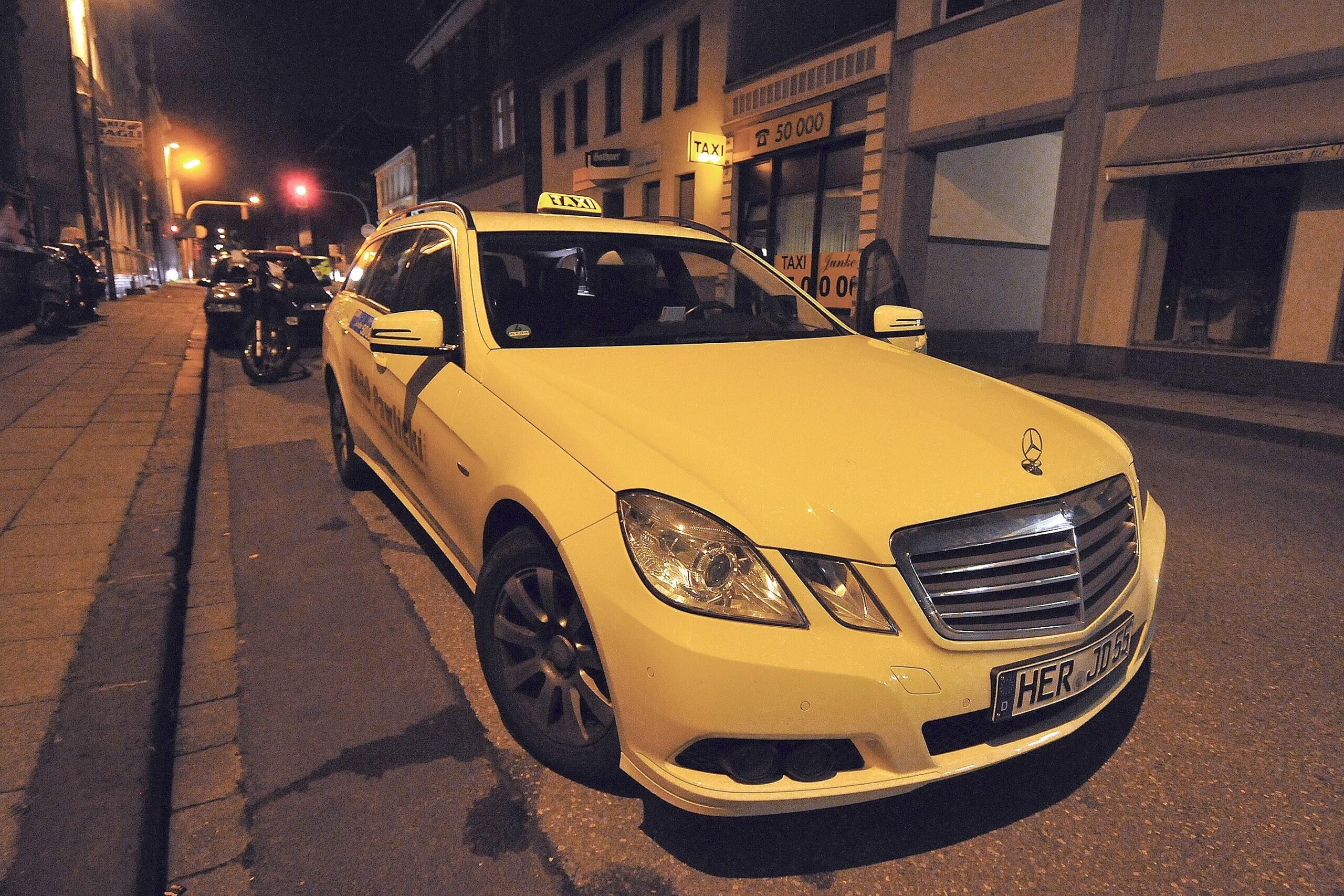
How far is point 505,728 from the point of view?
8.76ft

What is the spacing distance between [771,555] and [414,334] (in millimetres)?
1760

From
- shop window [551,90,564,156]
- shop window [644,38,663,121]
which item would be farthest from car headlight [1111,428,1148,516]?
shop window [551,90,564,156]

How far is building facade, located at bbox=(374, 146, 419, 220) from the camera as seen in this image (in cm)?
4744

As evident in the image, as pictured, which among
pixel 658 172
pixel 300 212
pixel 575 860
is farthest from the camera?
pixel 300 212

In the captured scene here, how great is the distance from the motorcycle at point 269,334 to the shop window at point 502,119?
22042 mm

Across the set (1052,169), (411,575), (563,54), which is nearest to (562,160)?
(563,54)

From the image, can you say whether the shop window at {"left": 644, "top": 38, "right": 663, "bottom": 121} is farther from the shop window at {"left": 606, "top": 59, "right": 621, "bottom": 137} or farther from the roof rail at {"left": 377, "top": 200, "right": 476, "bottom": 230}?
the roof rail at {"left": 377, "top": 200, "right": 476, "bottom": 230}

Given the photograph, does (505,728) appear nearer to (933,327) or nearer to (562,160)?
(933,327)

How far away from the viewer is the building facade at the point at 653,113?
1853 centimetres

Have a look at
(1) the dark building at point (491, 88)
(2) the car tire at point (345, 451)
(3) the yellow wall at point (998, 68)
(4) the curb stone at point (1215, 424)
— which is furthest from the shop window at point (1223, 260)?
(1) the dark building at point (491, 88)

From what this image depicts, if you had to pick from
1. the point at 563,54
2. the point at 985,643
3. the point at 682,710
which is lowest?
the point at 682,710

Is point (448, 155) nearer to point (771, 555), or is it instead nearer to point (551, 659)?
point (551, 659)

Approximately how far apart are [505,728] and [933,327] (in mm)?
13672

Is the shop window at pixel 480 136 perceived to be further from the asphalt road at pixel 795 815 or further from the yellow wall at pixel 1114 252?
the asphalt road at pixel 795 815
